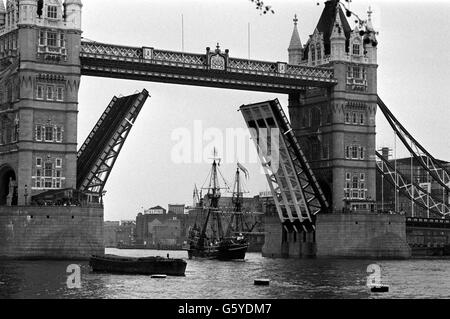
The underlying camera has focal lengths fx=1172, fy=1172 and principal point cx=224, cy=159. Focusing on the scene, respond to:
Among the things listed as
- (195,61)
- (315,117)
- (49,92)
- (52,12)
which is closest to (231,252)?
(315,117)

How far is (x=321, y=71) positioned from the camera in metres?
115

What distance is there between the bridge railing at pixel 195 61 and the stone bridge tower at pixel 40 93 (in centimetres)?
237

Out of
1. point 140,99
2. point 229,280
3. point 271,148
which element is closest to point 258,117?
point 271,148

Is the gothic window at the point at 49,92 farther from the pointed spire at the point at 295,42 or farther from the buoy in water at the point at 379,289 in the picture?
the buoy in water at the point at 379,289

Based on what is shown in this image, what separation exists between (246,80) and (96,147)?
1735 centimetres

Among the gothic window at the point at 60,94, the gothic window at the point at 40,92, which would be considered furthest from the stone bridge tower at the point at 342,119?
the gothic window at the point at 40,92

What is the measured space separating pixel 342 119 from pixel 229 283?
147 ft

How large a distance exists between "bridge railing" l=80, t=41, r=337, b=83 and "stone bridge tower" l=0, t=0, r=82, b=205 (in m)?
2.37

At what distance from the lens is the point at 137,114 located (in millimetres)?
100562

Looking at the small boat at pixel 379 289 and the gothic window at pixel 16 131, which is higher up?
the gothic window at pixel 16 131

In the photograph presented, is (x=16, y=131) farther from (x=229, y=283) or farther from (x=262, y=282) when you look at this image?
(x=262, y=282)

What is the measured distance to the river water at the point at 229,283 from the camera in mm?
63219

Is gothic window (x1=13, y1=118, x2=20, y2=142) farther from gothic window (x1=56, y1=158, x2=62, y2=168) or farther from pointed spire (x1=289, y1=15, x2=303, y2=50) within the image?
pointed spire (x1=289, y1=15, x2=303, y2=50)

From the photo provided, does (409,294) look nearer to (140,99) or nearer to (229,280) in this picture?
(229,280)
